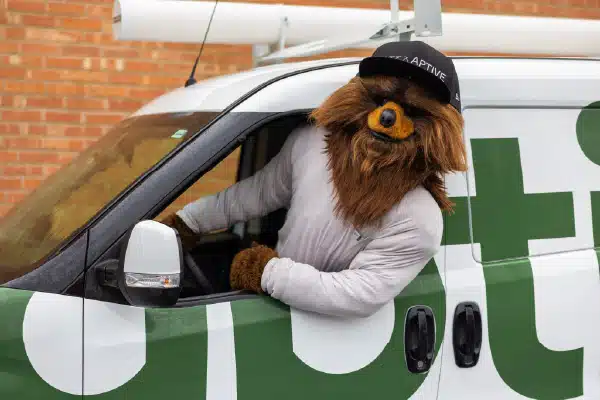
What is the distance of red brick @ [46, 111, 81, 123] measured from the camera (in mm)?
6602

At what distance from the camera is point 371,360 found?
10.3 ft

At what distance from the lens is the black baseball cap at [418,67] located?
3096 mm

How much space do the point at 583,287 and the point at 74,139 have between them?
408 centimetres

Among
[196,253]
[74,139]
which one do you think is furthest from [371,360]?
[74,139]

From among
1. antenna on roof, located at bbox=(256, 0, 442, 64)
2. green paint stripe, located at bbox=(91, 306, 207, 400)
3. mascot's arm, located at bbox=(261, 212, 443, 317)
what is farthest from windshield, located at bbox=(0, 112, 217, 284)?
antenna on roof, located at bbox=(256, 0, 442, 64)

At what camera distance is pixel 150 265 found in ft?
8.86

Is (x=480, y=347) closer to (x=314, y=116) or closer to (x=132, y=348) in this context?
(x=314, y=116)

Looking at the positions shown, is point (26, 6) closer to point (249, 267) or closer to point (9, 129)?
point (9, 129)

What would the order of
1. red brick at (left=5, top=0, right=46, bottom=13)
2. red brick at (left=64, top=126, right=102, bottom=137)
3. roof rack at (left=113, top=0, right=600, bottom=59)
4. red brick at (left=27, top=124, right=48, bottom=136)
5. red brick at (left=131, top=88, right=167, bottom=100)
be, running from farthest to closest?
1. red brick at (left=131, top=88, right=167, bottom=100)
2. red brick at (left=64, top=126, right=102, bottom=137)
3. red brick at (left=27, top=124, right=48, bottom=136)
4. red brick at (left=5, top=0, right=46, bottom=13)
5. roof rack at (left=113, top=0, right=600, bottom=59)

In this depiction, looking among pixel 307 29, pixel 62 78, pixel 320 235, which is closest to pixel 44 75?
pixel 62 78

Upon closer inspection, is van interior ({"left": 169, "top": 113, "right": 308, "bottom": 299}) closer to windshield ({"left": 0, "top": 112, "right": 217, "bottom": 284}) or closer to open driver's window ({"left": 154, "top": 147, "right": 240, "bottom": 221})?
open driver's window ({"left": 154, "top": 147, "right": 240, "bottom": 221})

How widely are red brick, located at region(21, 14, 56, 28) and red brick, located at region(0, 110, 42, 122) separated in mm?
552

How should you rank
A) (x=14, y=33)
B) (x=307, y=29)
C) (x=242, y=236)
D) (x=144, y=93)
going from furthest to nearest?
1. (x=144, y=93)
2. (x=14, y=33)
3. (x=307, y=29)
4. (x=242, y=236)

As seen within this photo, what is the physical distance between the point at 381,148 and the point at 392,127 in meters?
0.07
